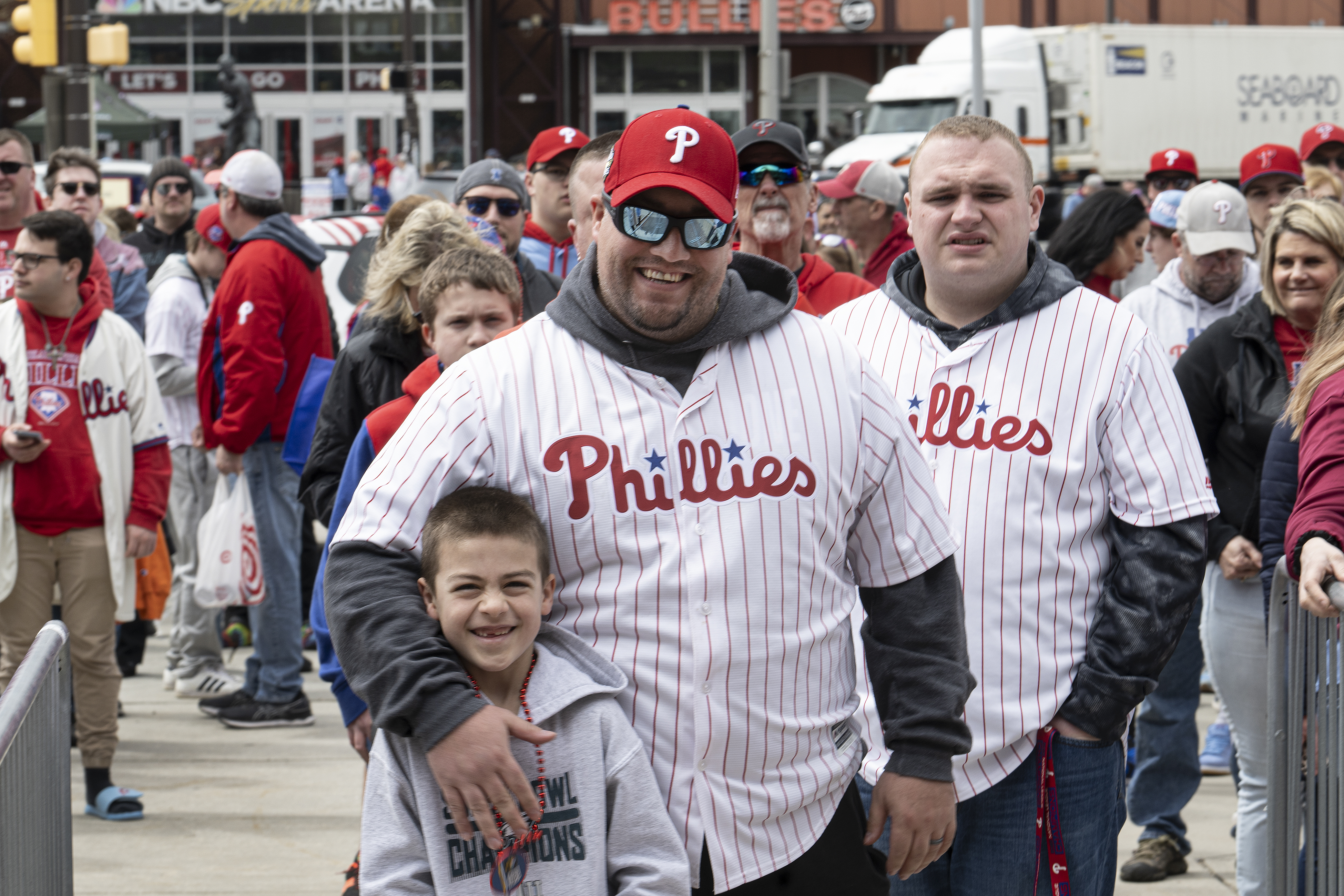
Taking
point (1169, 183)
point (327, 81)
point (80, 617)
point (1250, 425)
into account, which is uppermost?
point (327, 81)

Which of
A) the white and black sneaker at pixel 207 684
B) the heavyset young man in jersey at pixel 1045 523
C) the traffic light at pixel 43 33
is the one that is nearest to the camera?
the heavyset young man in jersey at pixel 1045 523

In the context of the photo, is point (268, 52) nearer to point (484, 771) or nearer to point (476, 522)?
point (476, 522)

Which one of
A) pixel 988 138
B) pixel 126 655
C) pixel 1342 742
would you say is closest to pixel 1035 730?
pixel 1342 742

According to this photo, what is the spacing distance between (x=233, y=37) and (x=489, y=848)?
42.1 meters

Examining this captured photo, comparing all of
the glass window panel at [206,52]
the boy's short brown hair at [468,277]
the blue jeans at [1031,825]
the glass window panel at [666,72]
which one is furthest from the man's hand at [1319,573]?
the glass window panel at [206,52]

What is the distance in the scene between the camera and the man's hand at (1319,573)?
330 cm

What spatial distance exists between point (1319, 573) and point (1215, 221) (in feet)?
10.0

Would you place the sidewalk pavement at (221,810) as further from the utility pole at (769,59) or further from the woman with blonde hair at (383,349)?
the utility pole at (769,59)

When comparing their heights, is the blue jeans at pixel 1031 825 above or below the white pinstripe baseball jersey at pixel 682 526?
below

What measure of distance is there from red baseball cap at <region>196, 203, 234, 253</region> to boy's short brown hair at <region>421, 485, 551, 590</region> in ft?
18.5

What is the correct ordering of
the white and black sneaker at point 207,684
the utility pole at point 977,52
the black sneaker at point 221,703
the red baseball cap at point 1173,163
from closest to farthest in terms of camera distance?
the black sneaker at point 221,703 → the white and black sneaker at point 207,684 → the red baseball cap at point 1173,163 → the utility pole at point 977,52

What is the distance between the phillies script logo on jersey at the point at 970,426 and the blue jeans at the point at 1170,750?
102 inches

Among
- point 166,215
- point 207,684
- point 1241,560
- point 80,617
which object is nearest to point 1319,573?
point 1241,560

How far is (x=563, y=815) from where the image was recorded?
2492 millimetres
